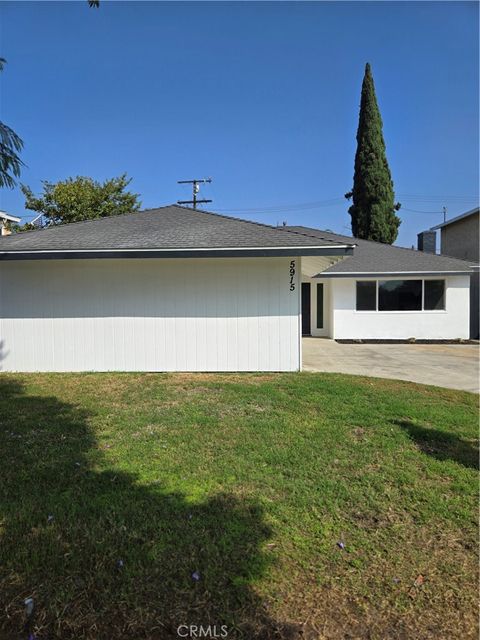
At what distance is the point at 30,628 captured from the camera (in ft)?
6.49

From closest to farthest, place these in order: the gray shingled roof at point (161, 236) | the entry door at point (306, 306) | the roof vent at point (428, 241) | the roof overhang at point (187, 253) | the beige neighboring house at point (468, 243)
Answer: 1. the roof overhang at point (187, 253)
2. the gray shingled roof at point (161, 236)
3. the beige neighboring house at point (468, 243)
4. the entry door at point (306, 306)
5. the roof vent at point (428, 241)

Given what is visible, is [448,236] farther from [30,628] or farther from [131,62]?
[30,628]

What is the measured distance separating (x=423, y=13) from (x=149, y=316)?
710 centimetres

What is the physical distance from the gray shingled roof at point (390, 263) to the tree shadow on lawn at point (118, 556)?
39.8 feet

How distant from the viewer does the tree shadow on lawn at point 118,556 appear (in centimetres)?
202

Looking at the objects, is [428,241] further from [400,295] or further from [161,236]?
[161,236]

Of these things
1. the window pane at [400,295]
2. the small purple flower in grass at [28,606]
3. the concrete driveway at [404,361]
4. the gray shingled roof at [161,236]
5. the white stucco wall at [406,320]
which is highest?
the gray shingled roof at [161,236]

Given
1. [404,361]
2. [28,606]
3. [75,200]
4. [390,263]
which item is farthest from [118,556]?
[75,200]

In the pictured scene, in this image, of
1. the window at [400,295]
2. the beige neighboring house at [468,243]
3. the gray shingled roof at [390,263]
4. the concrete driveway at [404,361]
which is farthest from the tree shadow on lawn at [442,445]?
the beige neighboring house at [468,243]

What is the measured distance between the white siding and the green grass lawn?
116 inches

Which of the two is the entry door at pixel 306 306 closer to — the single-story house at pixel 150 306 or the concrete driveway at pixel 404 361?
the concrete driveway at pixel 404 361

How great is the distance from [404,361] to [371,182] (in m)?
15.7

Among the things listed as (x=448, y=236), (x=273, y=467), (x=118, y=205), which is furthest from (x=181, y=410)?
(x=118, y=205)

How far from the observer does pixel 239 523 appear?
2.85 meters
